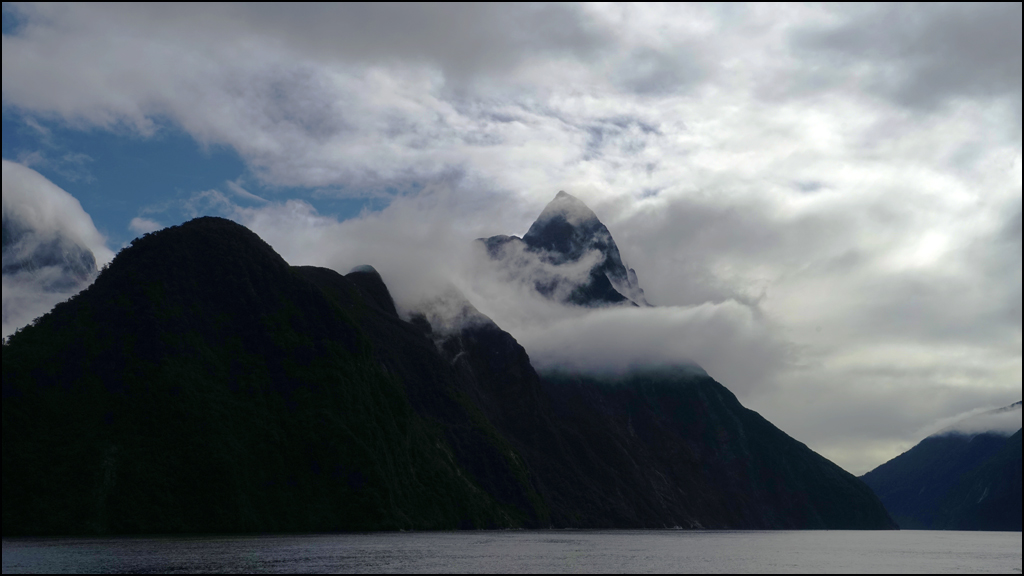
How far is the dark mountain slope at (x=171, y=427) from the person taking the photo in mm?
142375

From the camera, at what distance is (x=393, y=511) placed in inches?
7382

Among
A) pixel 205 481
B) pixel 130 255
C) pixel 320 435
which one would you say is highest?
pixel 130 255

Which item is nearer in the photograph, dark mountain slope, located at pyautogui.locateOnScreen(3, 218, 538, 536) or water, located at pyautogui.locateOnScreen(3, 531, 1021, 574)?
water, located at pyautogui.locateOnScreen(3, 531, 1021, 574)

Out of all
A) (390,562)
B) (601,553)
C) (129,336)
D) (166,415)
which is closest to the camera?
(390,562)

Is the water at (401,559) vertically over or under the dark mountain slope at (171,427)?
under

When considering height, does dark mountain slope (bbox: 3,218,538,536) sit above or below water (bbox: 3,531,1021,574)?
above

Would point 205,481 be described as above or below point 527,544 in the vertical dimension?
above

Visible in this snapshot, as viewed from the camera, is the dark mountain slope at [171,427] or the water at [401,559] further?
the dark mountain slope at [171,427]

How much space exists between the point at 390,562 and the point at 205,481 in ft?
238

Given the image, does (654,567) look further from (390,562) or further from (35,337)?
(35,337)

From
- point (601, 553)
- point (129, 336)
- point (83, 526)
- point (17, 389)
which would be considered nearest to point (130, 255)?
point (129, 336)

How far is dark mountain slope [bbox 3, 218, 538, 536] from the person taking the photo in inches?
5605

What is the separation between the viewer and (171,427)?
527 feet

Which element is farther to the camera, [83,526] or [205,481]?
[205,481]
